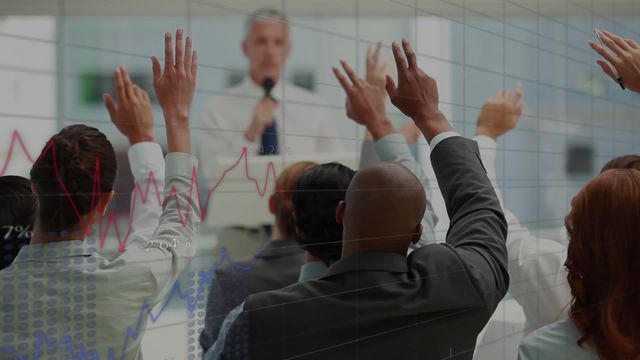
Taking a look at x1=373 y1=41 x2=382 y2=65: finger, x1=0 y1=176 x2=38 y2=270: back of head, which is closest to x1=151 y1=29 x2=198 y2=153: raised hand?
x1=0 y1=176 x2=38 y2=270: back of head

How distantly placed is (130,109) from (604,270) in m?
0.97

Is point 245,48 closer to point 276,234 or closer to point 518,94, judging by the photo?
point 276,234

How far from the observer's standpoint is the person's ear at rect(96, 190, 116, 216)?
2.85ft

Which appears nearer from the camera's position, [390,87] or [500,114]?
[390,87]

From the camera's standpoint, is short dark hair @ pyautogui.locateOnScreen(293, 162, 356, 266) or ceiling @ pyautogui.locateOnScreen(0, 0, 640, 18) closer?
ceiling @ pyautogui.locateOnScreen(0, 0, 640, 18)

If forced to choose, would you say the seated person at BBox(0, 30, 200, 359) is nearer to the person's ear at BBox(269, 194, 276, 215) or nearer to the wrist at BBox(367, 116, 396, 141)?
the person's ear at BBox(269, 194, 276, 215)

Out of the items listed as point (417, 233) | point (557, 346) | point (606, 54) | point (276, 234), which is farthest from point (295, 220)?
point (606, 54)

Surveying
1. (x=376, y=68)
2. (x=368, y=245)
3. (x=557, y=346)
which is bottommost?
(x=557, y=346)

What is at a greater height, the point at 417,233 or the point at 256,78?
the point at 256,78

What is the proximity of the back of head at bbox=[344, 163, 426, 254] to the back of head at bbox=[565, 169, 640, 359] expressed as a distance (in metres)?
0.39

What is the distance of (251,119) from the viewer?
1049 millimetres

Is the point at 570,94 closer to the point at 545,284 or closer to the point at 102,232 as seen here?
the point at 545,284

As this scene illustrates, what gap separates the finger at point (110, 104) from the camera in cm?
88

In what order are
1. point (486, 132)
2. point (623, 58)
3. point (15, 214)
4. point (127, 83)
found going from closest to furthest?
point (15, 214) → point (127, 83) → point (486, 132) → point (623, 58)
